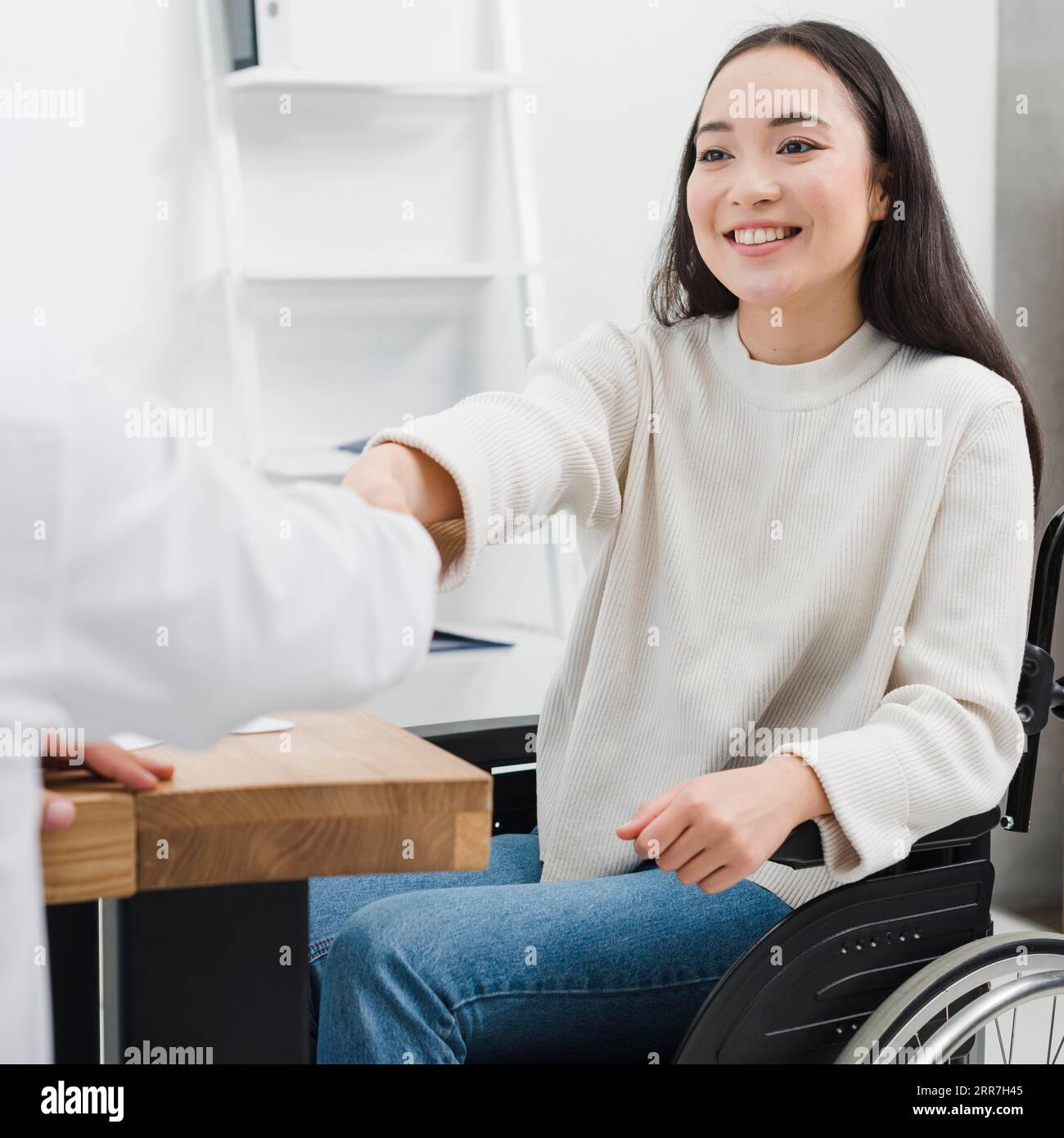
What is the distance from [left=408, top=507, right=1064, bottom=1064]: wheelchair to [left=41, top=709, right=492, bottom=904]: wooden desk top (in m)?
0.35

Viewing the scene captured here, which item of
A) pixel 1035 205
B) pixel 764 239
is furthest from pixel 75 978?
pixel 1035 205

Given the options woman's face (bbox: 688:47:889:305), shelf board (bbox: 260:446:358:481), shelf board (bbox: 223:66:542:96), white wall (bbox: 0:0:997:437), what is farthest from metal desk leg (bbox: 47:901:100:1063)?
shelf board (bbox: 223:66:542:96)

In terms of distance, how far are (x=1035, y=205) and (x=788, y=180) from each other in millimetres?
1760

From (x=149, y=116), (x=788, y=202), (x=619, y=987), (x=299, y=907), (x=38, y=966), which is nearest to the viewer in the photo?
(x=38, y=966)

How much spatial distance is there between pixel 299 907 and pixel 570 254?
183 centimetres

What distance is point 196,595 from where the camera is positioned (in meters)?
0.62

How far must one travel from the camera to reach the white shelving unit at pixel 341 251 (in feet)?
7.14

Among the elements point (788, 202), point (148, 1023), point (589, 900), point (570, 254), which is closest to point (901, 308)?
point (788, 202)

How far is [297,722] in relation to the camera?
975 millimetres

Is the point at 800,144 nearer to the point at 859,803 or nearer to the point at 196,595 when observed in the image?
the point at 859,803

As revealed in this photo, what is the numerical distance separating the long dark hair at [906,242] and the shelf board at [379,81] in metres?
A: 0.97

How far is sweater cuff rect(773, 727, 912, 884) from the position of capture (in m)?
1.11

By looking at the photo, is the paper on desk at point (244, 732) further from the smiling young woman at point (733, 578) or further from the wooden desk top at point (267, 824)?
the smiling young woman at point (733, 578)

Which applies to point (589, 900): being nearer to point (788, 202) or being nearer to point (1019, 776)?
point (1019, 776)
